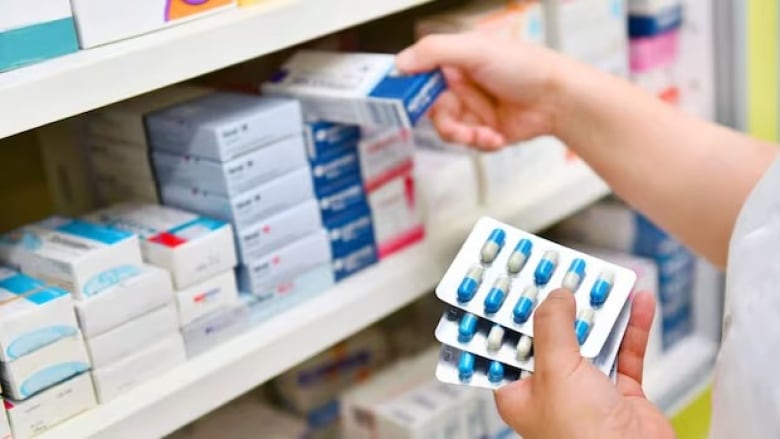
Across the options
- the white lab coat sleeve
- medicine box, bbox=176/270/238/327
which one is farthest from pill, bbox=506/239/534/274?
medicine box, bbox=176/270/238/327

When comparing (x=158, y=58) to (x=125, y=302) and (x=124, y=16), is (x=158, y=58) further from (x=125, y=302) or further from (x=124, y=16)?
(x=125, y=302)

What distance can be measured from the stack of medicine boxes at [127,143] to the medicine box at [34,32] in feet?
0.57

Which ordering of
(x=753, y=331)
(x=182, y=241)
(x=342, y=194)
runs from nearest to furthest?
(x=753, y=331), (x=182, y=241), (x=342, y=194)

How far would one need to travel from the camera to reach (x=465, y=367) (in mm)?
653

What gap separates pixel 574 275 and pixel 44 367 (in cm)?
35

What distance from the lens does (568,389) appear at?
62 centimetres

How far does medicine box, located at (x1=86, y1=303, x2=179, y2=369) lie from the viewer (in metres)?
0.75

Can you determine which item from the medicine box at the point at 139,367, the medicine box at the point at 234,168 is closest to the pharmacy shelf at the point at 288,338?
the medicine box at the point at 139,367

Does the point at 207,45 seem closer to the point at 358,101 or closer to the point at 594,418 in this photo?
the point at 358,101

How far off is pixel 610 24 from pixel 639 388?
53cm

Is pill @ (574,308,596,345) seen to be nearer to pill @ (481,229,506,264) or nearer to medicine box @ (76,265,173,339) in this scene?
pill @ (481,229,506,264)

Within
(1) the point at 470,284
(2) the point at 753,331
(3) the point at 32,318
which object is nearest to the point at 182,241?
(3) the point at 32,318

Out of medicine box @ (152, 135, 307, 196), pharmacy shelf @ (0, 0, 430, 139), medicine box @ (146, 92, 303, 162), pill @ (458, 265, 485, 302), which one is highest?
pharmacy shelf @ (0, 0, 430, 139)

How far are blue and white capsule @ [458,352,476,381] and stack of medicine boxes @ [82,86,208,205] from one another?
1.12 feet
